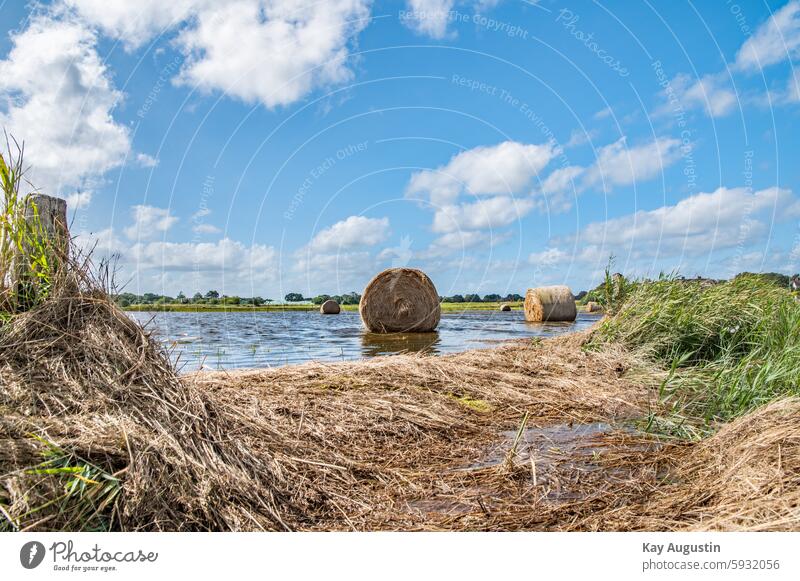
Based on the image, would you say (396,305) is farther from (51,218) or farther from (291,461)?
(51,218)

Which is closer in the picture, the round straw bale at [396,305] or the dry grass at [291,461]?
the dry grass at [291,461]

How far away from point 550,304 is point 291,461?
1989 cm

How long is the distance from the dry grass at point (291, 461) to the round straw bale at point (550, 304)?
17.9 meters

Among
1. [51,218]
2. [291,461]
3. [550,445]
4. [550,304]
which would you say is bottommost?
[550,445]

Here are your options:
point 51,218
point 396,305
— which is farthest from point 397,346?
point 51,218

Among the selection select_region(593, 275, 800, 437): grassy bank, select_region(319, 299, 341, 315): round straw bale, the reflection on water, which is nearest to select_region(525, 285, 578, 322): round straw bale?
the reflection on water

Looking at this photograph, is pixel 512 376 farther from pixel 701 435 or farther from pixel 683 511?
pixel 683 511

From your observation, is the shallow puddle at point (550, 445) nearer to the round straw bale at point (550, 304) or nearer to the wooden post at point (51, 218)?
the wooden post at point (51, 218)

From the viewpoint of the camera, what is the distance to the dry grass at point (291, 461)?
94.5 inches

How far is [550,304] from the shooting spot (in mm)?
21938

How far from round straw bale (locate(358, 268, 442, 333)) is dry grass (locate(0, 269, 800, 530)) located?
478 inches

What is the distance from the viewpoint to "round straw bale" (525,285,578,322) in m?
21.9

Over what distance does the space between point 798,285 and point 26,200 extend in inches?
452

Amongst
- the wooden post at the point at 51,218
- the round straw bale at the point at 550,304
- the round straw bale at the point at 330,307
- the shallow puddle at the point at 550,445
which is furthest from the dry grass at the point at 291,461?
the round straw bale at the point at 330,307
